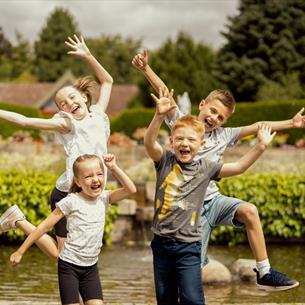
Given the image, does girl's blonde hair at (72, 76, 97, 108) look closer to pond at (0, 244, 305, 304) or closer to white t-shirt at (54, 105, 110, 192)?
white t-shirt at (54, 105, 110, 192)

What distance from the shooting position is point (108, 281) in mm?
7801

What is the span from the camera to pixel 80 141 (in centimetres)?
502

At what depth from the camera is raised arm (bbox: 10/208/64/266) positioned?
453 centimetres

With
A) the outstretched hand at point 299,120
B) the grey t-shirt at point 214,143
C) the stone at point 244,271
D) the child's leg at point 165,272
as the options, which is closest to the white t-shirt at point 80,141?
the grey t-shirt at point 214,143

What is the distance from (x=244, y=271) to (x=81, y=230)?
362 cm

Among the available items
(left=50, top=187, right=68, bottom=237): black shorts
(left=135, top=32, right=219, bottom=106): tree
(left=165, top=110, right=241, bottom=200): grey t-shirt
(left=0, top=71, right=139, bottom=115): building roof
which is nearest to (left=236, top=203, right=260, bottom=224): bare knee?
(left=165, top=110, right=241, bottom=200): grey t-shirt

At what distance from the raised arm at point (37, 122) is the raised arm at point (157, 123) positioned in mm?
824

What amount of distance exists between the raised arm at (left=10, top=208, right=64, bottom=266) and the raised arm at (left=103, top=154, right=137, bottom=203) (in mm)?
366

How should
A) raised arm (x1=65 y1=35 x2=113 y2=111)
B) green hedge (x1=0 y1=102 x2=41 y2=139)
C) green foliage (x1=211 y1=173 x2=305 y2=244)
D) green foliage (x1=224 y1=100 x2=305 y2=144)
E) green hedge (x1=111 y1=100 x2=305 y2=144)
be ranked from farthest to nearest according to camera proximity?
1. green hedge (x1=0 y1=102 x2=41 y2=139)
2. green foliage (x1=224 y1=100 x2=305 y2=144)
3. green hedge (x1=111 y1=100 x2=305 y2=144)
4. green foliage (x1=211 y1=173 x2=305 y2=244)
5. raised arm (x1=65 y1=35 x2=113 y2=111)

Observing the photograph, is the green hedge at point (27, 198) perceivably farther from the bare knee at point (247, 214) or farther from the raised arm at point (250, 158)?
the raised arm at point (250, 158)

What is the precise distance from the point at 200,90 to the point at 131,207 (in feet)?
94.7

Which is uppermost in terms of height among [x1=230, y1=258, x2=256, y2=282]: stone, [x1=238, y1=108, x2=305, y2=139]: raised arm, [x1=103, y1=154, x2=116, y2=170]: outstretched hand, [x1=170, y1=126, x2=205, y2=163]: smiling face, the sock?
[x1=238, y1=108, x2=305, y2=139]: raised arm

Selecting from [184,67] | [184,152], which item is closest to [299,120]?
[184,152]

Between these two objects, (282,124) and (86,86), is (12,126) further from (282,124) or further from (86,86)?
(282,124)
